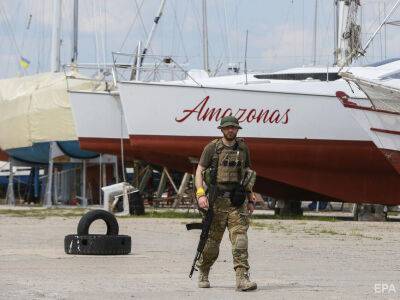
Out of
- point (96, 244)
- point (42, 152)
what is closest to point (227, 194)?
point (96, 244)

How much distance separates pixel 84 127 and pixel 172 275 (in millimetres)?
21651

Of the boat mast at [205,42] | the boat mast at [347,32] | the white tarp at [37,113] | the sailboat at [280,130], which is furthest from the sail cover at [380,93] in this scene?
the white tarp at [37,113]

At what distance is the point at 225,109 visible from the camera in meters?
29.8

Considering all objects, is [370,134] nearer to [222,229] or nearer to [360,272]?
[360,272]

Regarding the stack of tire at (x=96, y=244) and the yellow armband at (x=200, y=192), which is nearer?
the yellow armband at (x=200, y=192)

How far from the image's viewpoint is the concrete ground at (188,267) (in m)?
10.7

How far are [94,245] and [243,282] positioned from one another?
503 centimetres

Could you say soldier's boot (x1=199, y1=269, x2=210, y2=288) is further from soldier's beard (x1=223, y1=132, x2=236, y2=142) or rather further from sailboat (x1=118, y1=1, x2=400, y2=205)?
sailboat (x1=118, y1=1, x2=400, y2=205)

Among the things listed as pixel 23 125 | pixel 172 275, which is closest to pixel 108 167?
pixel 23 125

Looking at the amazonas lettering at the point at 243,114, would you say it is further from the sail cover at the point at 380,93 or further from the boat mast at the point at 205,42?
the boat mast at the point at 205,42

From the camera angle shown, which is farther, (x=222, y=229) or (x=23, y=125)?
(x=23, y=125)

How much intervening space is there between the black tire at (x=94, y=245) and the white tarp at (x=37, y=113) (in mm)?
29821

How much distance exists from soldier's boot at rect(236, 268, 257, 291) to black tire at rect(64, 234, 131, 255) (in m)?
4.85

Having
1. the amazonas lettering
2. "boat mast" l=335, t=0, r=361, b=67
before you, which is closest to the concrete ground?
the amazonas lettering
